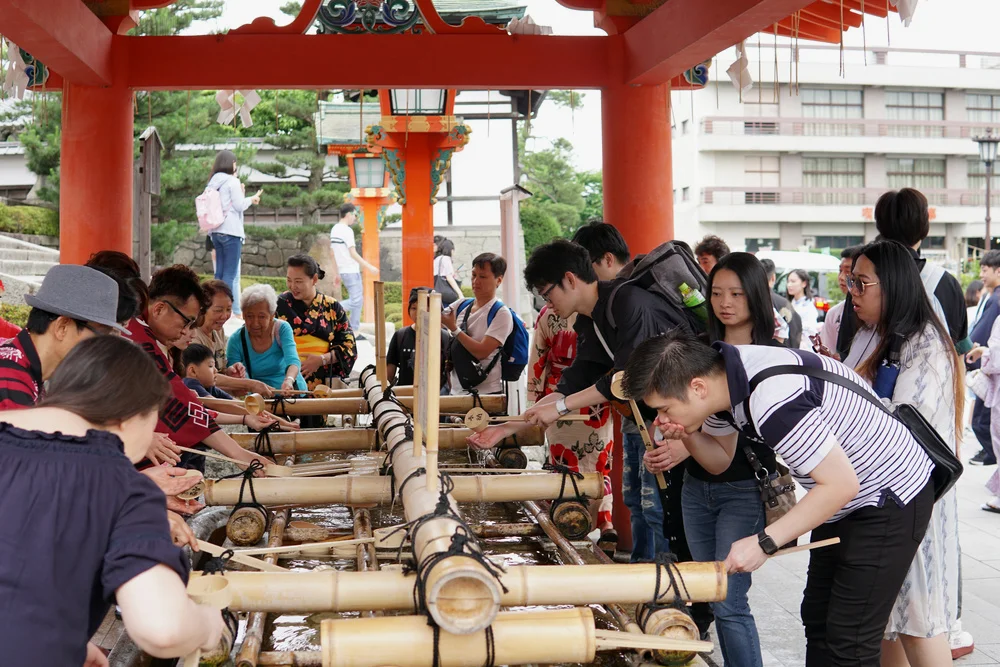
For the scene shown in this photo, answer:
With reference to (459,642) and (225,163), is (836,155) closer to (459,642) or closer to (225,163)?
(225,163)

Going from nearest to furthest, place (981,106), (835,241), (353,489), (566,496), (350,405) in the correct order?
(353,489), (566,496), (350,405), (835,241), (981,106)

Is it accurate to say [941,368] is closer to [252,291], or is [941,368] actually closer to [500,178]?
[252,291]

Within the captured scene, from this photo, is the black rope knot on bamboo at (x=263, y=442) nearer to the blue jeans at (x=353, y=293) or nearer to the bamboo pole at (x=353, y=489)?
the bamboo pole at (x=353, y=489)

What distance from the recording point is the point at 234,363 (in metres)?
5.51

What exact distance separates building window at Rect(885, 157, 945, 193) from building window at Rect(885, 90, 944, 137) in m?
0.90

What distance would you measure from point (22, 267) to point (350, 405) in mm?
10635

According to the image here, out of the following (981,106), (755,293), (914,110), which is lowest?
(755,293)

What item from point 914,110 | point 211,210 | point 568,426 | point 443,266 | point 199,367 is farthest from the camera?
point 914,110

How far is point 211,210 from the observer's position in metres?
8.84

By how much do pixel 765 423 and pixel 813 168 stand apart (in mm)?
32243

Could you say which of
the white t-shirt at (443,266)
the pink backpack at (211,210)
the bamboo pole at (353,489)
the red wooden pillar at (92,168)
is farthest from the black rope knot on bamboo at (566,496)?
the white t-shirt at (443,266)

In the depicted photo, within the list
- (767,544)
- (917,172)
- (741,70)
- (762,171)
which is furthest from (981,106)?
(767,544)

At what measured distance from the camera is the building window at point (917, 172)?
3247 centimetres

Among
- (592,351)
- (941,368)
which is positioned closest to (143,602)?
(941,368)
